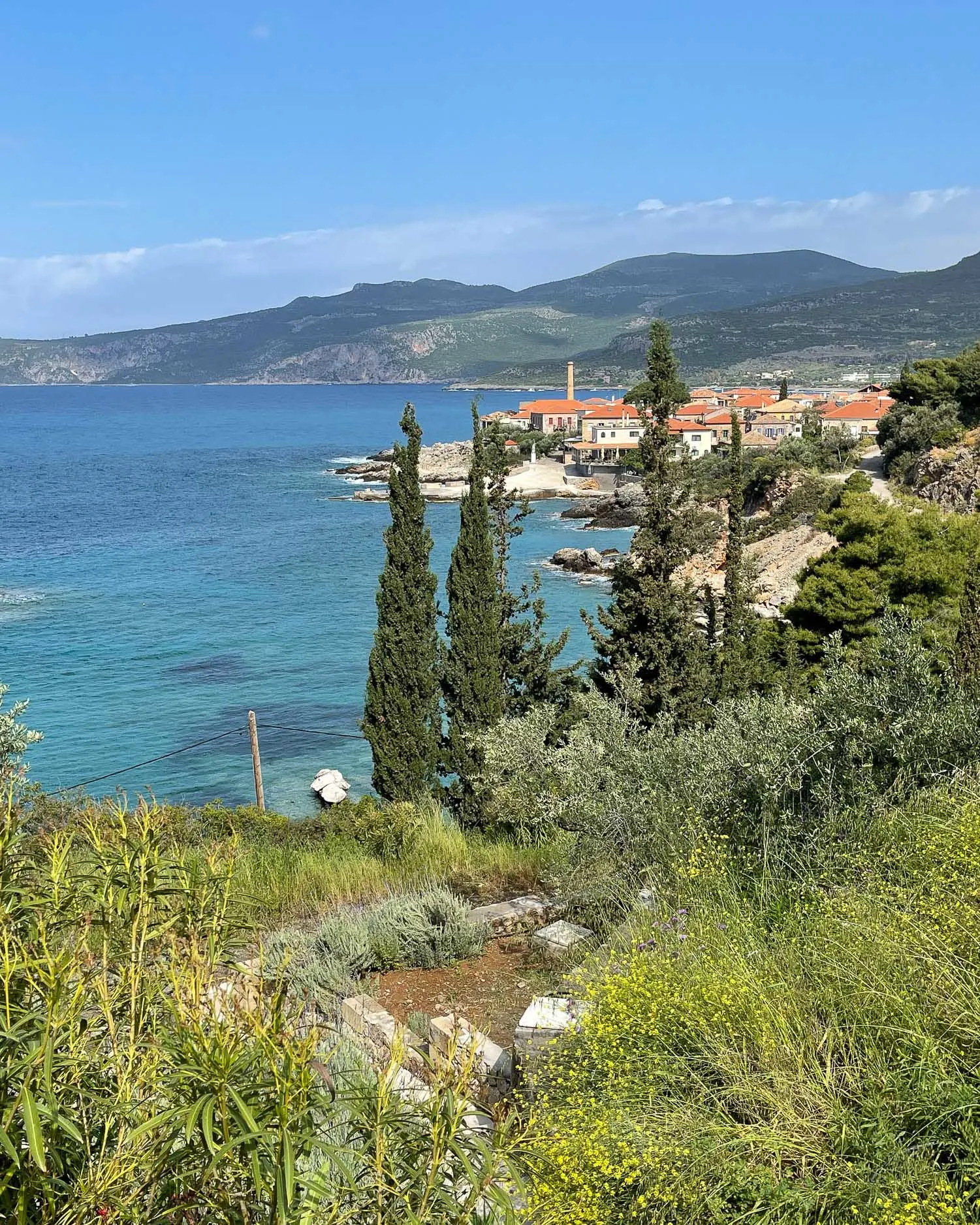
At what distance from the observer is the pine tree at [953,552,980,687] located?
10.4m

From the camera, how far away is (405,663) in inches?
692

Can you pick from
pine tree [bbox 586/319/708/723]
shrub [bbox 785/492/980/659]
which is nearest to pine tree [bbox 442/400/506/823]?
pine tree [bbox 586/319/708/723]

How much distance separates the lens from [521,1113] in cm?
466

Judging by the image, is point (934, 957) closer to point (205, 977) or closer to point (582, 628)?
point (205, 977)

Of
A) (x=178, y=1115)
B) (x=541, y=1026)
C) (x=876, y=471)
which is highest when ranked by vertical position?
(x=178, y=1115)

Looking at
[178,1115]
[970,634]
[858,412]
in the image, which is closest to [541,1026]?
[178,1115]

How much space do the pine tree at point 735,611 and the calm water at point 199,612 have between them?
910 centimetres

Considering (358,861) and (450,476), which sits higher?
(358,861)

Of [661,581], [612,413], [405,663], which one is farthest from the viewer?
[612,413]

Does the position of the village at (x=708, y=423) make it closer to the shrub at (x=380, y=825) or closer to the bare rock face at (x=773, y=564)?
the bare rock face at (x=773, y=564)

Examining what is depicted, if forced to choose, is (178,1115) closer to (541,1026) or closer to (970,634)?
(541,1026)

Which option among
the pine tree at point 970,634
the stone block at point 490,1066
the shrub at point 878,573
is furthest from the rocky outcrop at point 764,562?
the stone block at point 490,1066

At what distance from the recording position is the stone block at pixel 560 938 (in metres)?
6.57

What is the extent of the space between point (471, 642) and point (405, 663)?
125 cm
